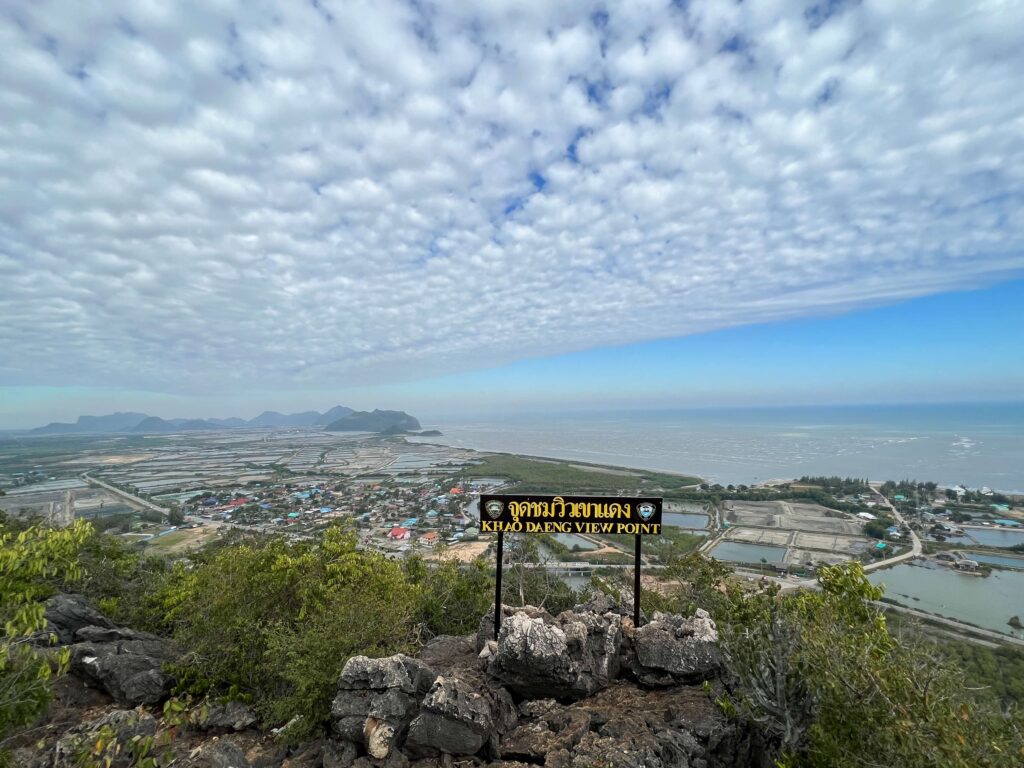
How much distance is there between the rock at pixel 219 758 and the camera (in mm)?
7234

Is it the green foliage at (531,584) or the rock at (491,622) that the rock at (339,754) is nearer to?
the rock at (491,622)

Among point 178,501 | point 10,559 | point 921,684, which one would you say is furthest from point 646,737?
point 178,501

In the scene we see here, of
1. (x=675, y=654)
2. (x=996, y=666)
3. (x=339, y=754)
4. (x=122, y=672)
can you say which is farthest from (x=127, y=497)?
(x=996, y=666)

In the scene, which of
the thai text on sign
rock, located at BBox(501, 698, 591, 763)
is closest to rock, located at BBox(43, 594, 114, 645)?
the thai text on sign

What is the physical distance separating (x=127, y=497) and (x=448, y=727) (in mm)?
75717

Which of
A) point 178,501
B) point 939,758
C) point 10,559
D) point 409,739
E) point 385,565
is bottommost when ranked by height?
Result: point 178,501

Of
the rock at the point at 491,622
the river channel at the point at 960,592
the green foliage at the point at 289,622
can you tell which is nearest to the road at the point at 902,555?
the river channel at the point at 960,592

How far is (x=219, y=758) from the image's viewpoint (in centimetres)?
725

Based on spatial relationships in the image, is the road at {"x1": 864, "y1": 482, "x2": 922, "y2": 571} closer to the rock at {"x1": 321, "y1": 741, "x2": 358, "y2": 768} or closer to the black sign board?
the black sign board

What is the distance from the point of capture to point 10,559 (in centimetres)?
455

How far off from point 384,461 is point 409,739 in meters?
100

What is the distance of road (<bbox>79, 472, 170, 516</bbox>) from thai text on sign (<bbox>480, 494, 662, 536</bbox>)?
191 ft

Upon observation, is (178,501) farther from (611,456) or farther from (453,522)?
(611,456)

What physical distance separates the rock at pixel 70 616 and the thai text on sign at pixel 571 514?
12475 mm
